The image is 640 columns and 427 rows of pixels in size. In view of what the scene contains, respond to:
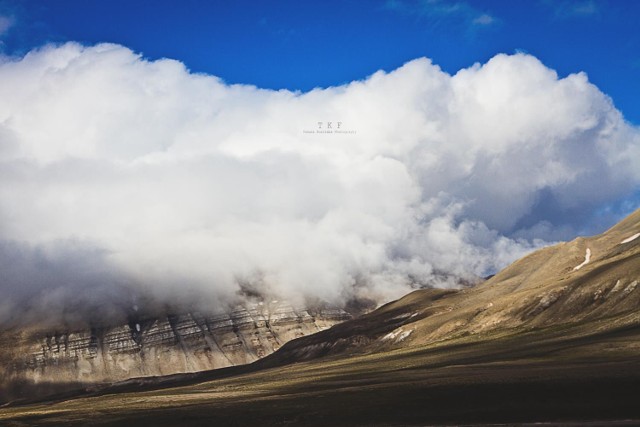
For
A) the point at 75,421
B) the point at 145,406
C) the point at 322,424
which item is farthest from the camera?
the point at 145,406

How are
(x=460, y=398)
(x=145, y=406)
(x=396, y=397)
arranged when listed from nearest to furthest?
1. (x=460, y=398)
2. (x=396, y=397)
3. (x=145, y=406)

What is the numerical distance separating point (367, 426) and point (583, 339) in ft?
347

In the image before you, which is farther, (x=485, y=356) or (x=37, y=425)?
(x=485, y=356)

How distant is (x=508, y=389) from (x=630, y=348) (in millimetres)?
51915

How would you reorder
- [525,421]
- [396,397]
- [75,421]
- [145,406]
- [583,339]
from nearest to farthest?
[525,421], [396,397], [75,421], [145,406], [583,339]

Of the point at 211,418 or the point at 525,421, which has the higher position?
the point at 211,418

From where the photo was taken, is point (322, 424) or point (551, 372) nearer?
point (322, 424)

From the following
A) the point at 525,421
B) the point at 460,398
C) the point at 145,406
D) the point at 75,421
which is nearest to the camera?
the point at 525,421

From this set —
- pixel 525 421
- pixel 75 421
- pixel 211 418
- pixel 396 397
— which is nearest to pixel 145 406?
pixel 75 421

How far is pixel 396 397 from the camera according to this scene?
104875 mm

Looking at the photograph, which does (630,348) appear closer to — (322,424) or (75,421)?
(322,424)

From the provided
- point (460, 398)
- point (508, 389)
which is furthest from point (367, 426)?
point (508, 389)

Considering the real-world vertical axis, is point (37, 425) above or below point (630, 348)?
above

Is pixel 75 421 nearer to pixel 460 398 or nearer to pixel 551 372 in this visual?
pixel 460 398
